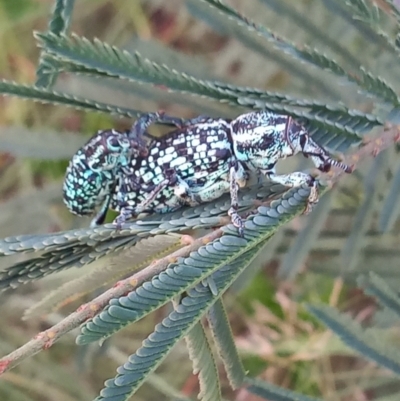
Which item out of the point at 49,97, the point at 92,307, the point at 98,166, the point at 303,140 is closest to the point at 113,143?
the point at 98,166

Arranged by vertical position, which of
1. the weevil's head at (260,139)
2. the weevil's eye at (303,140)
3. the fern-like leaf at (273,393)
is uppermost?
the weevil's eye at (303,140)

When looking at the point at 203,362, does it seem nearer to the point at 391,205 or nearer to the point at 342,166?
the point at 342,166

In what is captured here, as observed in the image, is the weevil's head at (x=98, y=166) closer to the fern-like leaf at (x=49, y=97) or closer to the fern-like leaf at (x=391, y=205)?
the fern-like leaf at (x=49, y=97)

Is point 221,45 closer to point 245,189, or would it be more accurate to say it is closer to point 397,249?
point 397,249

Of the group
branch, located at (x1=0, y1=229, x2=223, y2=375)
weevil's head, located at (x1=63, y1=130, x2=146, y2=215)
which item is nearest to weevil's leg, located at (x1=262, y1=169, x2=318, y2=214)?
branch, located at (x1=0, y1=229, x2=223, y2=375)

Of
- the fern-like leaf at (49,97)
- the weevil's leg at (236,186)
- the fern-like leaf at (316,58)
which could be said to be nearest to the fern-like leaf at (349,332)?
the weevil's leg at (236,186)

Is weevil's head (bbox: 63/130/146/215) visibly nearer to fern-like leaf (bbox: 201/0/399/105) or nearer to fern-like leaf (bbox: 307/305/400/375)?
fern-like leaf (bbox: 201/0/399/105)

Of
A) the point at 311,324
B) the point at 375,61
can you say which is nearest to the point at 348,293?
the point at 311,324
